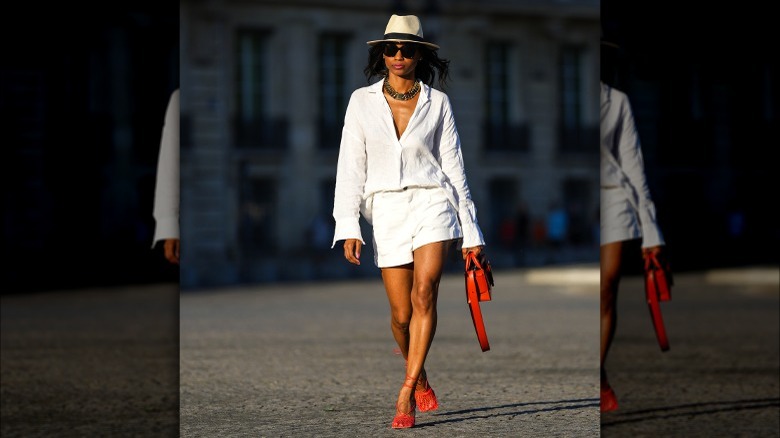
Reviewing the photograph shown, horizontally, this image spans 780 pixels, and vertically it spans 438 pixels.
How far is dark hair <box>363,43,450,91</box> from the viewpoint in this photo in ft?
23.7

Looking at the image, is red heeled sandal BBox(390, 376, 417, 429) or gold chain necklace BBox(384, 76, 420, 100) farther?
gold chain necklace BBox(384, 76, 420, 100)

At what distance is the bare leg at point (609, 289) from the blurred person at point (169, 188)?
133 cm

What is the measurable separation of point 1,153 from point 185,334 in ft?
25.1

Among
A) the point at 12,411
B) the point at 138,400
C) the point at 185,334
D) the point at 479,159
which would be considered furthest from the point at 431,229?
the point at 479,159

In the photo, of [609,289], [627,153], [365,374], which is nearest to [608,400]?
[609,289]

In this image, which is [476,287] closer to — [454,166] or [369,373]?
[454,166]

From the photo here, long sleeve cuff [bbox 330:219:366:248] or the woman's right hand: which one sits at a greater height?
long sleeve cuff [bbox 330:219:366:248]

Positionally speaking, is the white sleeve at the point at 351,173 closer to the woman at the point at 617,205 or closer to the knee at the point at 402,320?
the knee at the point at 402,320

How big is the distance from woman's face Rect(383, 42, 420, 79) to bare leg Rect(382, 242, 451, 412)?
0.75 meters

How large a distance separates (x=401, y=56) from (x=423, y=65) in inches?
9.8

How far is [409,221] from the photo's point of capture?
7.20 m

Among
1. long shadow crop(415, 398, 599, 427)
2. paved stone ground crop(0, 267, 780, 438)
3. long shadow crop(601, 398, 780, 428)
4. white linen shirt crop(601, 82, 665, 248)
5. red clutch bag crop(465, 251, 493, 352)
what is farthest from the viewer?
long shadow crop(415, 398, 599, 427)

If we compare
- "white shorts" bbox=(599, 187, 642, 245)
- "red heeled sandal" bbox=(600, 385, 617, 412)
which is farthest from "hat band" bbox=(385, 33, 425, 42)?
"red heeled sandal" bbox=(600, 385, 617, 412)

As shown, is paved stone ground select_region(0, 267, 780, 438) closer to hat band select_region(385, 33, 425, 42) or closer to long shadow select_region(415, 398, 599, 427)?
long shadow select_region(415, 398, 599, 427)
